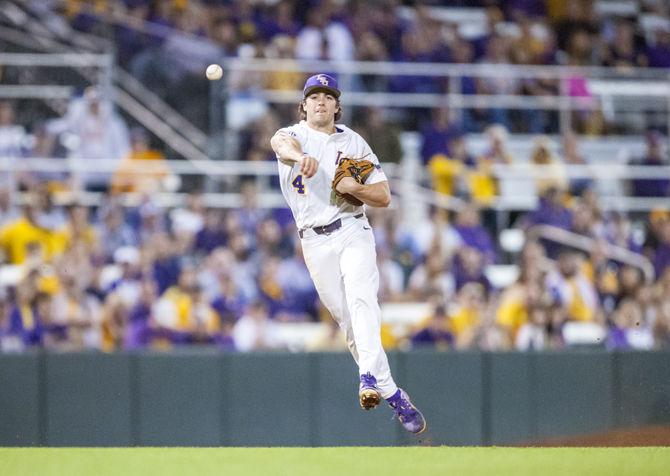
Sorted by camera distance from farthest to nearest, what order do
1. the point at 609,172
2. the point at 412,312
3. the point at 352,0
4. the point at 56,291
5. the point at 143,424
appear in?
the point at 352,0, the point at 609,172, the point at 412,312, the point at 56,291, the point at 143,424

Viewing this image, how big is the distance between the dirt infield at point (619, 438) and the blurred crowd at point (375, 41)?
507 cm

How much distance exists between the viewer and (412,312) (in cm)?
1141

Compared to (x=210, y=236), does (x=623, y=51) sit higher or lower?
higher

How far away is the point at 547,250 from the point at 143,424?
4.96m

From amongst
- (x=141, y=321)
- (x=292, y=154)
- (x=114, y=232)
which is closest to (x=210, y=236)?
(x=114, y=232)

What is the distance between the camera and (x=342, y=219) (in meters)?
7.00

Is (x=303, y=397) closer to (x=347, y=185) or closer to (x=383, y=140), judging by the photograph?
(x=347, y=185)

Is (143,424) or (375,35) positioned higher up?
(375,35)

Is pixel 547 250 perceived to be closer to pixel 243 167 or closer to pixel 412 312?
pixel 412 312

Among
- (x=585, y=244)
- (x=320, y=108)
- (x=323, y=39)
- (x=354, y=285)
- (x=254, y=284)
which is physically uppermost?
(x=323, y=39)


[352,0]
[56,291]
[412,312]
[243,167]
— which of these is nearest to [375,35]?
[352,0]

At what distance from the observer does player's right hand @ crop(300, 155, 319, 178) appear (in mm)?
6480

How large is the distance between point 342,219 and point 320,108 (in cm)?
65

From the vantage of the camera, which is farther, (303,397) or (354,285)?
(303,397)
